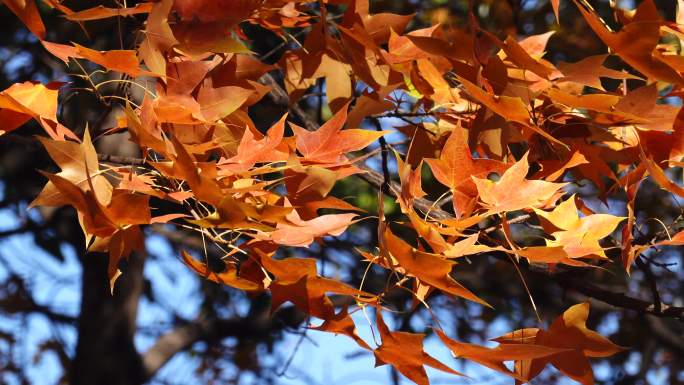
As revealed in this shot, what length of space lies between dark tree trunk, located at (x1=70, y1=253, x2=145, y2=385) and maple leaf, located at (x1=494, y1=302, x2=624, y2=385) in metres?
1.63

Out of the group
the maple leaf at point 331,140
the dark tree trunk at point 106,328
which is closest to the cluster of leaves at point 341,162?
the maple leaf at point 331,140

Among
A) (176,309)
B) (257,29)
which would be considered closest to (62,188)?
(257,29)

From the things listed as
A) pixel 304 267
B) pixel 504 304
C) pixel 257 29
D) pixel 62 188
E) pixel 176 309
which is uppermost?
pixel 62 188

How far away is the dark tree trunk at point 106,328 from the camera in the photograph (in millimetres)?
2188

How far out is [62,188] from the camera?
2.02 feet

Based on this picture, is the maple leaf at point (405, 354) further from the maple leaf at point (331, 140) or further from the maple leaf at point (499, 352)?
the maple leaf at point (331, 140)

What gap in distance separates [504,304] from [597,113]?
2.20 meters

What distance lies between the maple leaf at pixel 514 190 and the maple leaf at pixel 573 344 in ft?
0.35

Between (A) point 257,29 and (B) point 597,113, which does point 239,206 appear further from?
(A) point 257,29

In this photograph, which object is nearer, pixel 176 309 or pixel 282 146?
pixel 282 146

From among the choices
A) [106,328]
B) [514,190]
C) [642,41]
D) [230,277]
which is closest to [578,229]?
[514,190]

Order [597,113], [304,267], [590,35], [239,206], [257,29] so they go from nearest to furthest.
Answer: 1. [239,206]
2. [304,267]
3. [597,113]
4. [257,29]
5. [590,35]

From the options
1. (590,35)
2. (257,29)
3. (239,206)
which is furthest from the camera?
(590,35)

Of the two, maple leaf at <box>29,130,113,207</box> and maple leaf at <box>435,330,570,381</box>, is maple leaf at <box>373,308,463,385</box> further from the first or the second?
maple leaf at <box>29,130,113,207</box>
